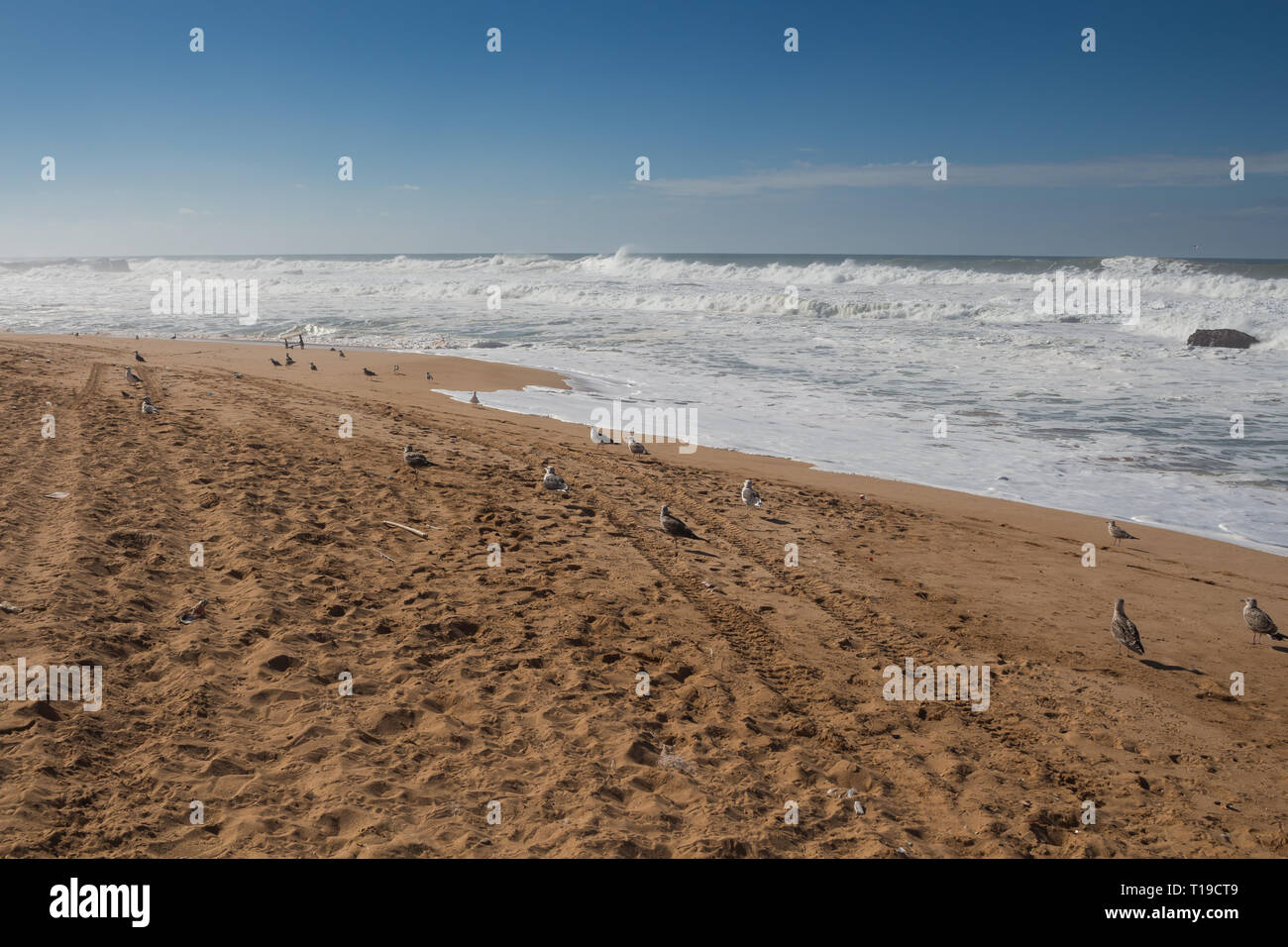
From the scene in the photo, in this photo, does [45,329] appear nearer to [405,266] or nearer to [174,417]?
[174,417]

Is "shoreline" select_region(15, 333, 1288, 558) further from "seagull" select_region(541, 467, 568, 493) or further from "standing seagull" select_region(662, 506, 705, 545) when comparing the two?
"seagull" select_region(541, 467, 568, 493)

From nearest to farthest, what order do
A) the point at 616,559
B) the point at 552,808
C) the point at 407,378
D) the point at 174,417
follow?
the point at 552,808, the point at 616,559, the point at 174,417, the point at 407,378

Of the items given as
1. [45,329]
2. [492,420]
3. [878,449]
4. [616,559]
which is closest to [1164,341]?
[878,449]

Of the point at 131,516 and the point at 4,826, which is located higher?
the point at 131,516

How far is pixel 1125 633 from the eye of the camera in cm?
639

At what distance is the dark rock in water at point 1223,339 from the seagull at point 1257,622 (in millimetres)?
25141

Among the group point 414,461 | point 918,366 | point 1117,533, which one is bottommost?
point 1117,533

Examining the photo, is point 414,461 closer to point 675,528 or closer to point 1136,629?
point 675,528

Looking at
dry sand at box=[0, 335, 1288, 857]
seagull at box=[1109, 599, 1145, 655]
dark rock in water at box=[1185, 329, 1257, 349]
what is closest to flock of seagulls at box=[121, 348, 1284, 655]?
seagull at box=[1109, 599, 1145, 655]

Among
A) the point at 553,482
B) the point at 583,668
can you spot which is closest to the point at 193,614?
the point at 583,668

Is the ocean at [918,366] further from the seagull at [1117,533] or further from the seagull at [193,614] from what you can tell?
the seagull at [193,614]

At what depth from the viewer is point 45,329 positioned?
92.9 ft

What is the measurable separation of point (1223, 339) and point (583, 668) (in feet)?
100

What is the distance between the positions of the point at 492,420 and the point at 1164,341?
26.2m
